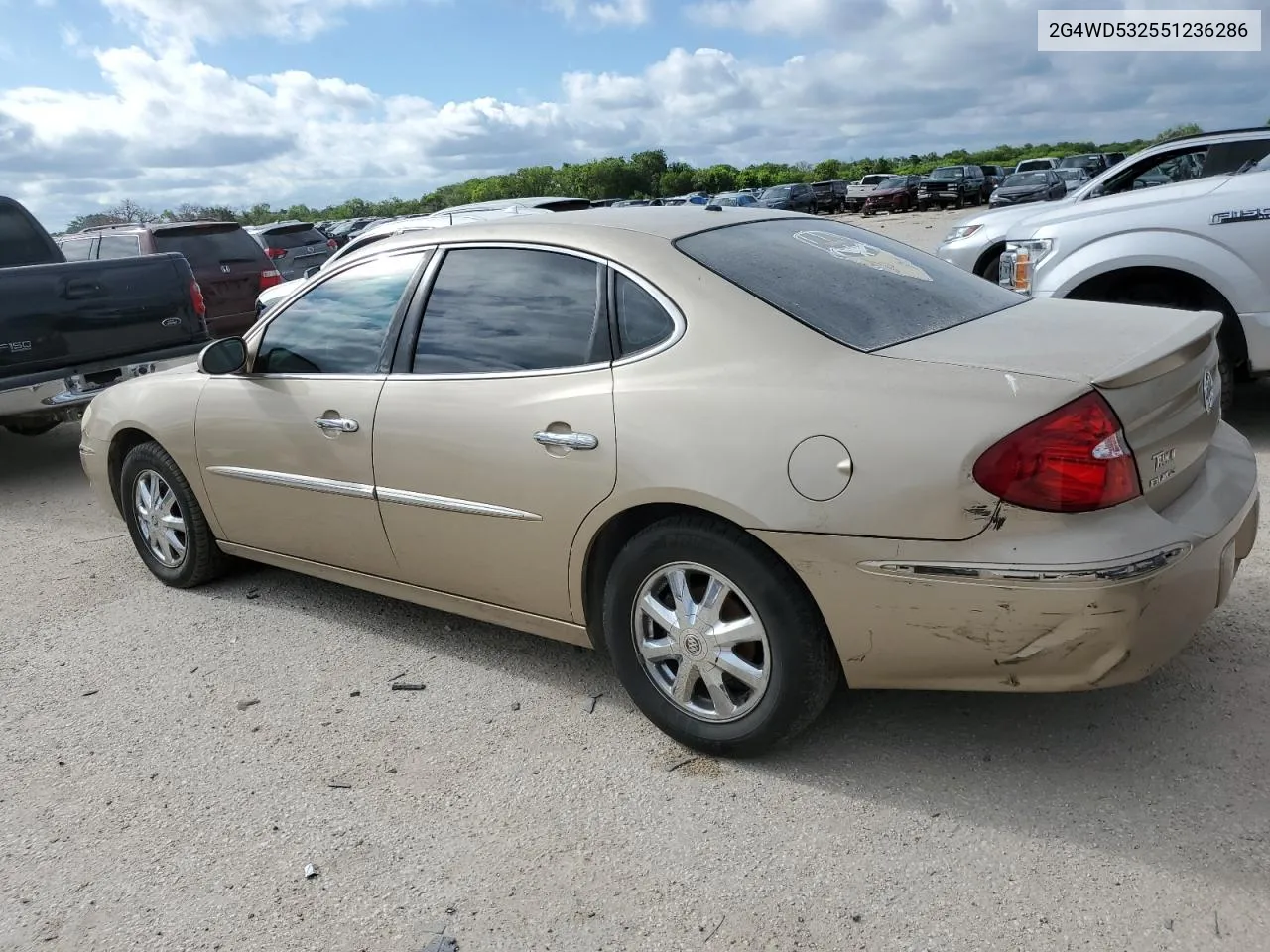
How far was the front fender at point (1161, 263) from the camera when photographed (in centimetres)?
580

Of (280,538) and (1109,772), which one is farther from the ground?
(280,538)

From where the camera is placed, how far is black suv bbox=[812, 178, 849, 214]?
1880 inches

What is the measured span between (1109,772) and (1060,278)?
13.7ft

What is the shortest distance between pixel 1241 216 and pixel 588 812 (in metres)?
5.13

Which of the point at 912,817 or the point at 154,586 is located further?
the point at 154,586

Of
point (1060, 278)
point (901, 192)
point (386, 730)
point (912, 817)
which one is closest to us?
point (912, 817)

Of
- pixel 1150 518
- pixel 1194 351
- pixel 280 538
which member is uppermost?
pixel 1194 351

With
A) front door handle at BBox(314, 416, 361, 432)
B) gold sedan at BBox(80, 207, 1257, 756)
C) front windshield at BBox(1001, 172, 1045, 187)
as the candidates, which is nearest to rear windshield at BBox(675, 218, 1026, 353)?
gold sedan at BBox(80, 207, 1257, 756)

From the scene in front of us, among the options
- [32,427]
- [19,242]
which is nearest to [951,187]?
[19,242]

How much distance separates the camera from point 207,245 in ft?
39.2

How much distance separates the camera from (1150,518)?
8.53 feet

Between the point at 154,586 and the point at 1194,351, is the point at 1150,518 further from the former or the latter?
the point at 154,586

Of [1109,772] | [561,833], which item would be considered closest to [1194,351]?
[1109,772]

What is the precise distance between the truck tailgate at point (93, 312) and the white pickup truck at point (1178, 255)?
5.83 meters
